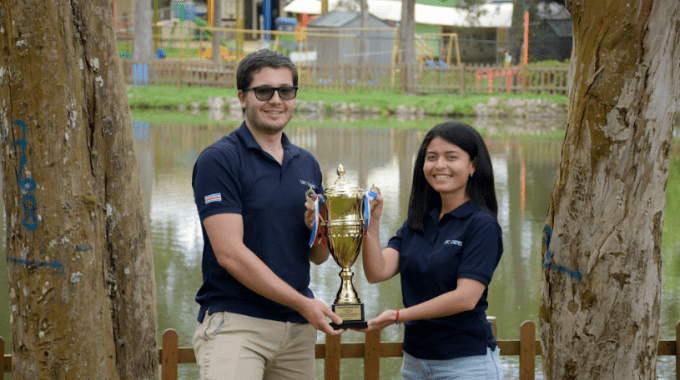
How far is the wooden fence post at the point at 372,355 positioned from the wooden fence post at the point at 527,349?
0.67 m

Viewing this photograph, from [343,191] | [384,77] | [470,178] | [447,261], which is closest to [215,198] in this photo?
[343,191]

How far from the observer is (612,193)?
95.3 inches

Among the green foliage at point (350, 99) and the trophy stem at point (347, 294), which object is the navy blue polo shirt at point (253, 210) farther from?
the green foliage at point (350, 99)

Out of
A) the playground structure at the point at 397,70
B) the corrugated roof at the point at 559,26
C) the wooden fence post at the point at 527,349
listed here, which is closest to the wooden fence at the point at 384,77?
the playground structure at the point at 397,70

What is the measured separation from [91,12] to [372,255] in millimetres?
1355

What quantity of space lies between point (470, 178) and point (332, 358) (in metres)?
1.18

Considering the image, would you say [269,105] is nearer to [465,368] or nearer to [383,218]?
[465,368]

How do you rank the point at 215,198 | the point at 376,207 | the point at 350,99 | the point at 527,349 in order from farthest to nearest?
the point at 350,99, the point at 527,349, the point at 376,207, the point at 215,198

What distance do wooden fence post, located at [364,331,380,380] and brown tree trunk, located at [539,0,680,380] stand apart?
3.27 ft

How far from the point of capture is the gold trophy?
2762mm

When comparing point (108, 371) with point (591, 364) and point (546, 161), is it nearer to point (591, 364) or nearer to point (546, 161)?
point (591, 364)

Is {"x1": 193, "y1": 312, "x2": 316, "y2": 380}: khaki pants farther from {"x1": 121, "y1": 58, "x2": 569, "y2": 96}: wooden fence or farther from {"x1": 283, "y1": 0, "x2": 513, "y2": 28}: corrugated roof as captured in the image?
{"x1": 283, "y1": 0, "x2": 513, "y2": 28}: corrugated roof

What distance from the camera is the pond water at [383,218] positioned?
5734mm

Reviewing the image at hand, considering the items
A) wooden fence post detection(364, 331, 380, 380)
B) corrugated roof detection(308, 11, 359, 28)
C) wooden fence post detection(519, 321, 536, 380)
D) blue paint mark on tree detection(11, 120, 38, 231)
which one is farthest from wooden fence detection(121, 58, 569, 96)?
blue paint mark on tree detection(11, 120, 38, 231)
